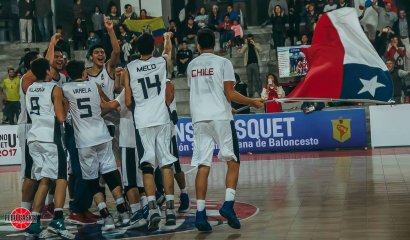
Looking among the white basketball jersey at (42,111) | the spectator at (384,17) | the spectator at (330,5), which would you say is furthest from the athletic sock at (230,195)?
the spectator at (384,17)

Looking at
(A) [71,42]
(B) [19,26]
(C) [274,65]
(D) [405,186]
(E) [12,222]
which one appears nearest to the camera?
(E) [12,222]

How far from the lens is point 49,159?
1016cm

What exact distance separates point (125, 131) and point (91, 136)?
0.55 meters

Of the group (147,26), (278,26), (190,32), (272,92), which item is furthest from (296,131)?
(147,26)

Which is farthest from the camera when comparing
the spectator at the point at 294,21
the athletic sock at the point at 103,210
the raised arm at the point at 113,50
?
the spectator at the point at 294,21

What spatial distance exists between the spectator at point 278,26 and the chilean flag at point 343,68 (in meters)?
14.6

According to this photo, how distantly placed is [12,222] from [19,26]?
20.4 metres

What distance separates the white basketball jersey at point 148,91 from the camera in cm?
1033

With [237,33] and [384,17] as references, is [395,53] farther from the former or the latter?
[237,33]

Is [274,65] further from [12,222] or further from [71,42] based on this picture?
[12,222]

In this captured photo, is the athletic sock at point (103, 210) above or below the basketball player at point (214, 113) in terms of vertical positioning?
below

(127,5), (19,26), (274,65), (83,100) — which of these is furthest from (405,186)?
(19,26)

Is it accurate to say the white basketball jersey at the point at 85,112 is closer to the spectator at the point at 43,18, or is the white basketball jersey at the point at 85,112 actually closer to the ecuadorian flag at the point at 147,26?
the ecuadorian flag at the point at 147,26

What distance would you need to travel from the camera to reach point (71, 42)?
94.0 ft
